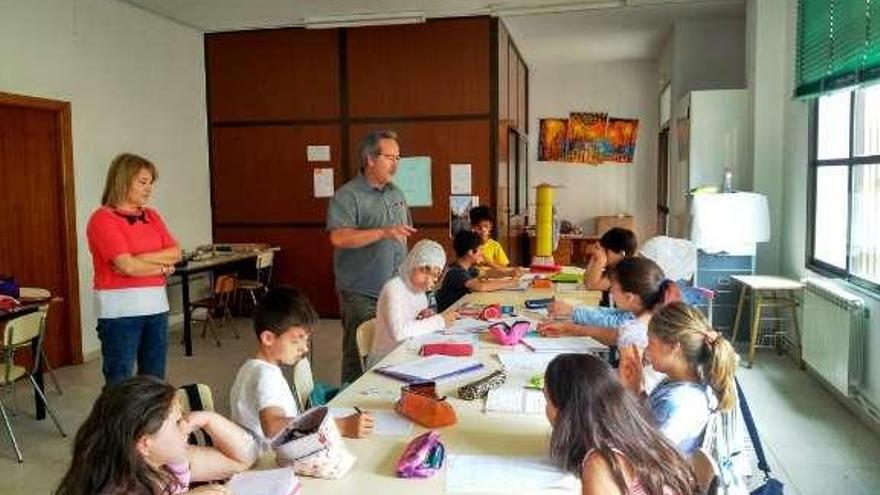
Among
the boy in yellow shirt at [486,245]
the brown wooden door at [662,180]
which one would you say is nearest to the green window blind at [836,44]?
the boy in yellow shirt at [486,245]

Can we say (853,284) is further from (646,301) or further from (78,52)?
(78,52)

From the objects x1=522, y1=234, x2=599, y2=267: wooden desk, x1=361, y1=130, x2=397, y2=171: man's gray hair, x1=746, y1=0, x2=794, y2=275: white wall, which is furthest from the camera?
x1=522, y1=234, x2=599, y2=267: wooden desk

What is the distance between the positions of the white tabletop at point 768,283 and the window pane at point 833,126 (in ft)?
2.98

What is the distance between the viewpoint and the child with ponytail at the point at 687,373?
5.73 ft

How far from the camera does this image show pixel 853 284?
4152mm

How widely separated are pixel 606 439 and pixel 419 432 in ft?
2.07

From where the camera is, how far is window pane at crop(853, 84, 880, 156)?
4.06 meters

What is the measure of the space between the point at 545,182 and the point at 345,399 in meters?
8.11

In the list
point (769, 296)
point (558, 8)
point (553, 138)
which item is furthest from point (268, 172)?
point (769, 296)

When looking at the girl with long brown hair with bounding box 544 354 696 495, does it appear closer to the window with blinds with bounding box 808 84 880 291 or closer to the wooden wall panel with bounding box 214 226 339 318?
the window with blinds with bounding box 808 84 880 291

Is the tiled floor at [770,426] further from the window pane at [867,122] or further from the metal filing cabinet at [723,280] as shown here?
the window pane at [867,122]

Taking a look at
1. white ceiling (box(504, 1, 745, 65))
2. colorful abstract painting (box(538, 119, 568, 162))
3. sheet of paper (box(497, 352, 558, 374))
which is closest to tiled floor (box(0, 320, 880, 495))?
sheet of paper (box(497, 352, 558, 374))

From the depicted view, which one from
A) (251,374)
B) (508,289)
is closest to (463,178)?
(508,289)

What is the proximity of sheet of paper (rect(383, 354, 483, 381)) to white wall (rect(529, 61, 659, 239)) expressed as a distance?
295 inches
